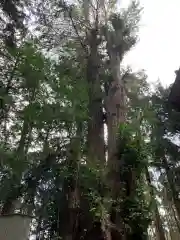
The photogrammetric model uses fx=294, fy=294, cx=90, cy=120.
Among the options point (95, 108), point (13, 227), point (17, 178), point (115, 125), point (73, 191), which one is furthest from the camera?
point (95, 108)

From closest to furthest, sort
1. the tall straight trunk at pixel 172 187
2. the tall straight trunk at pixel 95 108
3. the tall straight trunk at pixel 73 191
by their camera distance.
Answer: the tall straight trunk at pixel 73 191
the tall straight trunk at pixel 95 108
the tall straight trunk at pixel 172 187

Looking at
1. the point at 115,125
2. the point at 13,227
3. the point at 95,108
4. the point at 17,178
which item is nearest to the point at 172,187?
the point at 115,125

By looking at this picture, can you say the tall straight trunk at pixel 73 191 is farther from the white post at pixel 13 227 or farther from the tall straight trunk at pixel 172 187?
the tall straight trunk at pixel 172 187

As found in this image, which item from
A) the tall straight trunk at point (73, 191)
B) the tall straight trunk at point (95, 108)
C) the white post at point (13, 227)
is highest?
the tall straight trunk at point (95, 108)

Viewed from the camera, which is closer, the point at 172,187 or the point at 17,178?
the point at 17,178

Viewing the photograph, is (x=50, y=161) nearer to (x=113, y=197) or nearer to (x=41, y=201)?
(x=41, y=201)

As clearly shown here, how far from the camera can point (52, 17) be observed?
28.0 ft

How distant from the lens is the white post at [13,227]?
3.53 m

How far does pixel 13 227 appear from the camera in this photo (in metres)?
3.57

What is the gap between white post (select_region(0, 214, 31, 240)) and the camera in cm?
353

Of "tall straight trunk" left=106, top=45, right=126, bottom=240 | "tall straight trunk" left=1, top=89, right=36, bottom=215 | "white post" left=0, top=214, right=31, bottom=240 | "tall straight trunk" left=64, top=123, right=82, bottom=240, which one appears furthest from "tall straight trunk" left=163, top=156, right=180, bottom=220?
"white post" left=0, top=214, right=31, bottom=240

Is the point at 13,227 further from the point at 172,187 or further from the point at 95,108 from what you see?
the point at 172,187

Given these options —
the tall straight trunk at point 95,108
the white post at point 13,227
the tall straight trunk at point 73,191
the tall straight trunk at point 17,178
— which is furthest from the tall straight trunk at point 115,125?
the white post at point 13,227

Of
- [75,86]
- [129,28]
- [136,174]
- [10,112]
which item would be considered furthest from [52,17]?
[136,174]
